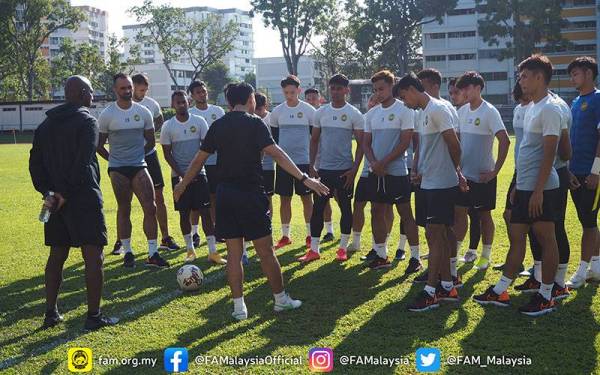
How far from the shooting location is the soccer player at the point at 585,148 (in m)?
6.51

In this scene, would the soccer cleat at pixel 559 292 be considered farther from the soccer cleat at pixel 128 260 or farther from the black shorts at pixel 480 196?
the soccer cleat at pixel 128 260

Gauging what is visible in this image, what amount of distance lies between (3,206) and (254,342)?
37.1ft

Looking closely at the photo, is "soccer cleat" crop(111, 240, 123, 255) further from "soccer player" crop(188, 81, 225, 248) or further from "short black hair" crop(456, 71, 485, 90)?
"short black hair" crop(456, 71, 485, 90)

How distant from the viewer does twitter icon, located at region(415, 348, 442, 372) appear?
15.4 feet

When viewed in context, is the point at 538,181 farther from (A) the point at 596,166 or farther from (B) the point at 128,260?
(B) the point at 128,260

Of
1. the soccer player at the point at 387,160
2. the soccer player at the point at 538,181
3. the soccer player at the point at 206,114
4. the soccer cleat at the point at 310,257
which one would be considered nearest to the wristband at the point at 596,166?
the soccer player at the point at 538,181

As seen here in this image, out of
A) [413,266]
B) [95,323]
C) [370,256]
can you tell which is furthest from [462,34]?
[95,323]

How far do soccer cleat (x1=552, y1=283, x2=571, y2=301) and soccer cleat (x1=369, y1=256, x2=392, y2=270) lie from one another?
220cm

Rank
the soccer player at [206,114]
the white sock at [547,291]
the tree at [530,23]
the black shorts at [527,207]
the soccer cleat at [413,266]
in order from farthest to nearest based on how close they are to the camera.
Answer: the tree at [530,23] → the soccer player at [206,114] → the soccer cleat at [413,266] → the white sock at [547,291] → the black shorts at [527,207]

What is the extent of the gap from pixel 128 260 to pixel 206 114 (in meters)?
2.60

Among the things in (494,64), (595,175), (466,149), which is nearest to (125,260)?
(466,149)

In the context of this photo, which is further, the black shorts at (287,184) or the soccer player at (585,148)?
the black shorts at (287,184)

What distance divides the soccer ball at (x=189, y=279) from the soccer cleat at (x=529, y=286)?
11.7 ft

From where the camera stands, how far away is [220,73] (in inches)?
4092
